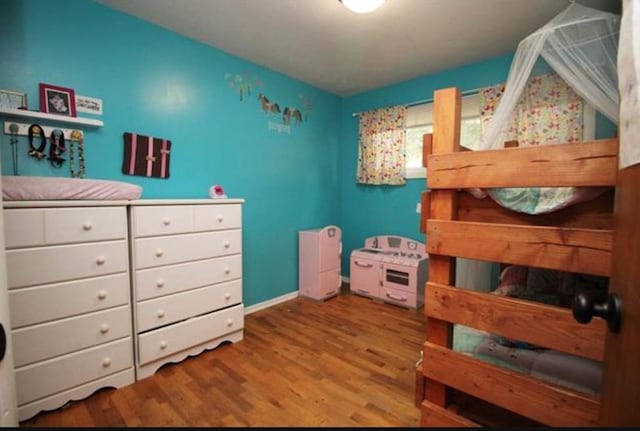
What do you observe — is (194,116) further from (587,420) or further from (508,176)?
(587,420)

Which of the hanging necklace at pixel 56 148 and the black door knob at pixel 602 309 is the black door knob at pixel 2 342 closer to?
the black door knob at pixel 602 309

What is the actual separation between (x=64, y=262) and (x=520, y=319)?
2.23 meters

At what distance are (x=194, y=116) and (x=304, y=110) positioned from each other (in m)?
1.37

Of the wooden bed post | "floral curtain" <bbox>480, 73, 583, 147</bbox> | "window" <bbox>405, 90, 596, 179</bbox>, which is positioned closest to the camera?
the wooden bed post

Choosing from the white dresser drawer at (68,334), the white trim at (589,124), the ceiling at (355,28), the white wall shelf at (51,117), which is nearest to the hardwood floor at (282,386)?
the white dresser drawer at (68,334)

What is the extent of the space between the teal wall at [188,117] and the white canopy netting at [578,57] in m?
2.17

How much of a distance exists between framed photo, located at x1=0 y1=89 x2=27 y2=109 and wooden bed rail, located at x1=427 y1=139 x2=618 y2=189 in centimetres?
241

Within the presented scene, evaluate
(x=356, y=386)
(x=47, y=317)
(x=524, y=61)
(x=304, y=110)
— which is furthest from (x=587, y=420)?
(x=304, y=110)

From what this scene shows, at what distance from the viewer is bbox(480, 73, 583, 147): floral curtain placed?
7.03 feet

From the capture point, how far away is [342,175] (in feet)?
13.0

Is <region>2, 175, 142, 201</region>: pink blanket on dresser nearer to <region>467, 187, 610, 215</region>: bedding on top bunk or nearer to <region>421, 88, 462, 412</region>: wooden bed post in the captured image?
<region>421, 88, 462, 412</region>: wooden bed post

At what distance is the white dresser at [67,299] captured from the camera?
1.38 meters

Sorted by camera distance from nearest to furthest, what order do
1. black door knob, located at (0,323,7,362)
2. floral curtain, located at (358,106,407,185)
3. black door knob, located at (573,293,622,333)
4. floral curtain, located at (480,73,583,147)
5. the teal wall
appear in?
black door knob, located at (573,293,622,333), black door knob, located at (0,323,7,362), the teal wall, floral curtain, located at (480,73,583,147), floral curtain, located at (358,106,407,185)

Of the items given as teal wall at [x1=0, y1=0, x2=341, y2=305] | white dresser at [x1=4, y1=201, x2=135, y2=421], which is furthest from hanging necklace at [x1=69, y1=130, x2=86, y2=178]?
white dresser at [x1=4, y1=201, x2=135, y2=421]
